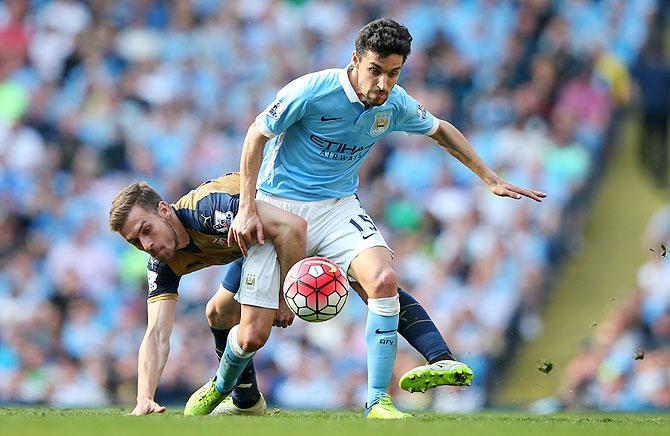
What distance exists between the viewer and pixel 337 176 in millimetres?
8484

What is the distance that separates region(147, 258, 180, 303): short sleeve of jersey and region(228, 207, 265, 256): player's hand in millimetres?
704

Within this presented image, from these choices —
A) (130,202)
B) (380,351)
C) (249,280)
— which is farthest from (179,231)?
(380,351)

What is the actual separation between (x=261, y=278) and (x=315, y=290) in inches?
17.2

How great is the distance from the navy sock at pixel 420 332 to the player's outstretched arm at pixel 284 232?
2.47 feet

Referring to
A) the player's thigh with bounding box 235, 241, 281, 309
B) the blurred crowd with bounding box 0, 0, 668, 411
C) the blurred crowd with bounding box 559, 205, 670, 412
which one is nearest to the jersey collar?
the player's thigh with bounding box 235, 241, 281, 309

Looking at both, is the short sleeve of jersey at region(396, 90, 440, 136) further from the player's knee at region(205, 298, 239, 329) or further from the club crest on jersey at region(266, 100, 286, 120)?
the player's knee at region(205, 298, 239, 329)

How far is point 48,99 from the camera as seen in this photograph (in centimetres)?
1580

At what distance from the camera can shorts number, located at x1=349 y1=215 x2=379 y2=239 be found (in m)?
8.23

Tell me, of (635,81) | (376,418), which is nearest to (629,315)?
(635,81)

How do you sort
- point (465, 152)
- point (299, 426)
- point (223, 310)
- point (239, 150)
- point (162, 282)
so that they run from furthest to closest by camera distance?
point (239, 150), point (223, 310), point (465, 152), point (162, 282), point (299, 426)

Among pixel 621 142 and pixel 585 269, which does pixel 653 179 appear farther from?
pixel 585 269

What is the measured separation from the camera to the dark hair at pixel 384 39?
25.3ft

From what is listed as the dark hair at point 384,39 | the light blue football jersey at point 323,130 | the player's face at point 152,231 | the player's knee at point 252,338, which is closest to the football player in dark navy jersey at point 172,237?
the player's face at point 152,231

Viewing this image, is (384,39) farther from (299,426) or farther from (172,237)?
(299,426)
